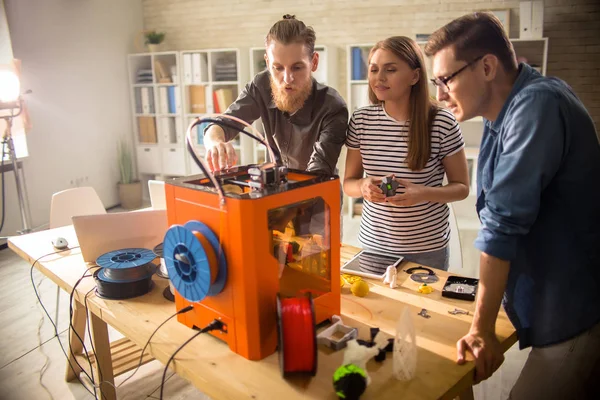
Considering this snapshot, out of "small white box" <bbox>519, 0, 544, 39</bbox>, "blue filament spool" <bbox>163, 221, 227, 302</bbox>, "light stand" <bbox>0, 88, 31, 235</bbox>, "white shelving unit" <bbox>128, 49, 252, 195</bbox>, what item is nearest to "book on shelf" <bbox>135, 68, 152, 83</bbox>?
"white shelving unit" <bbox>128, 49, 252, 195</bbox>

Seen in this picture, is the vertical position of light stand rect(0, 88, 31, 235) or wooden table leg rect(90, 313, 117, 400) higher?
light stand rect(0, 88, 31, 235)

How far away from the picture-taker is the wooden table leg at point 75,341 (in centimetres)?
219

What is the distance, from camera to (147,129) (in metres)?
5.95

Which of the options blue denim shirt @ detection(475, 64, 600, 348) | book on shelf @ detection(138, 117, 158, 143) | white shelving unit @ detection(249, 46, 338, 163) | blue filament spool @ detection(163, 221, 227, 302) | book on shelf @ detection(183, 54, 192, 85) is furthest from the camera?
book on shelf @ detection(138, 117, 158, 143)

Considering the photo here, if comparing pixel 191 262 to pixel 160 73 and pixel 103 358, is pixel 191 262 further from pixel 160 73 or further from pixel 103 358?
pixel 160 73

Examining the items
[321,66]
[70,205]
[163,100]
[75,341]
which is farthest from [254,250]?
[163,100]

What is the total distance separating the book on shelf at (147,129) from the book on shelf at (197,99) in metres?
0.60

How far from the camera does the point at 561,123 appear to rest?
1001mm

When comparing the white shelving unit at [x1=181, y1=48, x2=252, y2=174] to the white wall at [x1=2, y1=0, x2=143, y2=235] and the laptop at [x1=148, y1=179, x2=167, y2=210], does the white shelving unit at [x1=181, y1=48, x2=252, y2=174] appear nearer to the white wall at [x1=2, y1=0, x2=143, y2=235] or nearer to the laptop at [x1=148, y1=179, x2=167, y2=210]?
the white wall at [x1=2, y1=0, x2=143, y2=235]

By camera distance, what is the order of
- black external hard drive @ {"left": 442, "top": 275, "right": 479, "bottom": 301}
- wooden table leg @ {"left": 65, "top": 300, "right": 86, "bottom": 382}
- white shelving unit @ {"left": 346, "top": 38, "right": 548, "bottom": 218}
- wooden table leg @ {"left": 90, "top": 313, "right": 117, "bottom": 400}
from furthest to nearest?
white shelving unit @ {"left": 346, "top": 38, "right": 548, "bottom": 218}
wooden table leg @ {"left": 65, "top": 300, "right": 86, "bottom": 382}
wooden table leg @ {"left": 90, "top": 313, "right": 117, "bottom": 400}
black external hard drive @ {"left": 442, "top": 275, "right": 479, "bottom": 301}

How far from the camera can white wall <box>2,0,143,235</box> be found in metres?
4.76

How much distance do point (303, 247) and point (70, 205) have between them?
196 cm

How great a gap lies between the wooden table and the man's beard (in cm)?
78

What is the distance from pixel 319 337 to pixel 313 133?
3.41 feet
